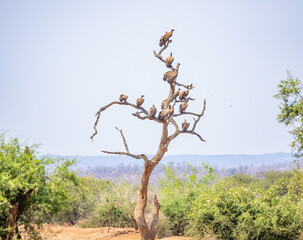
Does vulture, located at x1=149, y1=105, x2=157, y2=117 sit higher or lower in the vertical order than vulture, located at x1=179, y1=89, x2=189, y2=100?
lower

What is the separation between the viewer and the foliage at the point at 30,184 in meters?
6.84

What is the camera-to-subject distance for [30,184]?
Result: 684 centimetres

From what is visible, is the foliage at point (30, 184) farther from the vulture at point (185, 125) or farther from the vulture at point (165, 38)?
the vulture at point (165, 38)

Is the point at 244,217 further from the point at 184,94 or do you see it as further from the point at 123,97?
the point at 123,97

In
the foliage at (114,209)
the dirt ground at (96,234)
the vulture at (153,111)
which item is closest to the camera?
the vulture at (153,111)

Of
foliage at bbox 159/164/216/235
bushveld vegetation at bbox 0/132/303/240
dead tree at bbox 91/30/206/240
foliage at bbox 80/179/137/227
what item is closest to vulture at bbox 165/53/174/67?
dead tree at bbox 91/30/206/240

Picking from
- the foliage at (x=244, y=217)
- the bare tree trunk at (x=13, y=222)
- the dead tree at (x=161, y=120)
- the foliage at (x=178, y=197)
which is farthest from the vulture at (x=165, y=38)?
the foliage at (x=178, y=197)

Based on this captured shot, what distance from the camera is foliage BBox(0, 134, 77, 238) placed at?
684 cm

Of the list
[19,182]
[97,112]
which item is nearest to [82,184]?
[19,182]

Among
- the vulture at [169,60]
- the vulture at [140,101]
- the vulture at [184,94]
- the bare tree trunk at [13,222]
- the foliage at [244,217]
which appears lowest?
the foliage at [244,217]

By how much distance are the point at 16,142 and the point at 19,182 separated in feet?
3.97

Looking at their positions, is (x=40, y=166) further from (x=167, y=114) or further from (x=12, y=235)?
(x=167, y=114)

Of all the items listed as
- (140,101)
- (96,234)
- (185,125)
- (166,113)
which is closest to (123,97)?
(140,101)

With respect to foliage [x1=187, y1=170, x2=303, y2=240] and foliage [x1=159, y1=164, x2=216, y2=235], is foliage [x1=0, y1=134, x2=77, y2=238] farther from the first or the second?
foliage [x1=159, y1=164, x2=216, y2=235]
